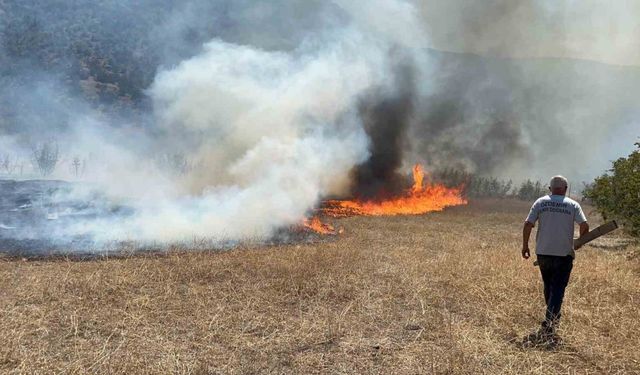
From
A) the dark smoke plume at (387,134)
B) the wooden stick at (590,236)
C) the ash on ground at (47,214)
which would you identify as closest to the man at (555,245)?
the wooden stick at (590,236)

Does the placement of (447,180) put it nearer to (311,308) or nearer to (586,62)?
(311,308)

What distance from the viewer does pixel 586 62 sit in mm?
108938

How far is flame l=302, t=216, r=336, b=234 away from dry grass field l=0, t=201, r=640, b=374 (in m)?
7.08

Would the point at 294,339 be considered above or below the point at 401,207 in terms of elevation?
below

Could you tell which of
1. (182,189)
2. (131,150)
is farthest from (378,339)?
(131,150)

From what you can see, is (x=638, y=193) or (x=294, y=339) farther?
(x=638, y=193)

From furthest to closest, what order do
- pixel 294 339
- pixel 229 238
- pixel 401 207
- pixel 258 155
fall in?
1. pixel 401 207
2. pixel 258 155
3. pixel 229 238
4. pixel 294 339

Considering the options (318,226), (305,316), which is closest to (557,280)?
(305,316)

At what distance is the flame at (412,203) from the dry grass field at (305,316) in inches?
615

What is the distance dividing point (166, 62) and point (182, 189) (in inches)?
2902

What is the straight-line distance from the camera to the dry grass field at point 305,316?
535 centimetres

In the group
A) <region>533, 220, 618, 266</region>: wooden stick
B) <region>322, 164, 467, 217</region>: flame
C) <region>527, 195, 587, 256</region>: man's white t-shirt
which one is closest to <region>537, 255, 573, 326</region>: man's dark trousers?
<region>527, 195, 587, 256</region>: man's white t-shirt

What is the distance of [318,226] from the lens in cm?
2025

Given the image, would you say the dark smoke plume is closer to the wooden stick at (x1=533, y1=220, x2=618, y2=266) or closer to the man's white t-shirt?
the wooden stick at (x1=533, y1=220, x2=618, y2=266)
